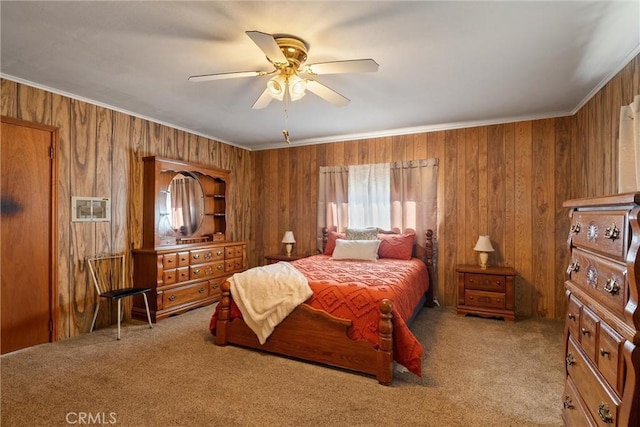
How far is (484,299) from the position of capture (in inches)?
144

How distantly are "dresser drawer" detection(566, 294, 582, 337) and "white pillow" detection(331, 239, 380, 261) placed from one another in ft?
7.68

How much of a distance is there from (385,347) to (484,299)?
2.04 metres

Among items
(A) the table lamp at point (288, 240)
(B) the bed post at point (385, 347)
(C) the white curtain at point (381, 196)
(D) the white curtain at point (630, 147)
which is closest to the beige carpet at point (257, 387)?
(B) the bed post at point (385, 347)

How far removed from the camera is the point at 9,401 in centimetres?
202

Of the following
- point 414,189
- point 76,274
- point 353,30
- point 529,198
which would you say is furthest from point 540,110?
point 76,274

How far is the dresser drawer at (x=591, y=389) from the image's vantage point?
110 centimetres

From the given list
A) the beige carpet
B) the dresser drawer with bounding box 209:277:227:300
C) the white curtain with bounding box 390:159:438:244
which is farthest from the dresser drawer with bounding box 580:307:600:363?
the dresser drawer with bounding box 209:277:227:300

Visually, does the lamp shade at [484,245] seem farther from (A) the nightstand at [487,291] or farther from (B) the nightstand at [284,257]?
(B) the nightstand at [284,257]

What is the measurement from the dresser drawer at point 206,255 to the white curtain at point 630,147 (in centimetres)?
422

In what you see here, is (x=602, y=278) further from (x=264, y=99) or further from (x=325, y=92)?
(x=264, y=99)

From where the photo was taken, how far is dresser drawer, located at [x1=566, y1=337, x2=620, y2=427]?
1.10 m

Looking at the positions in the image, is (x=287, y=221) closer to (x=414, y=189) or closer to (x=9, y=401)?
(x=414, y=189)

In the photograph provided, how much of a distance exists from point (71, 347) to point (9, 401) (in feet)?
2.92

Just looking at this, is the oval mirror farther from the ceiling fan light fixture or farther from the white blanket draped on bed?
the ceiling fan light fixture
